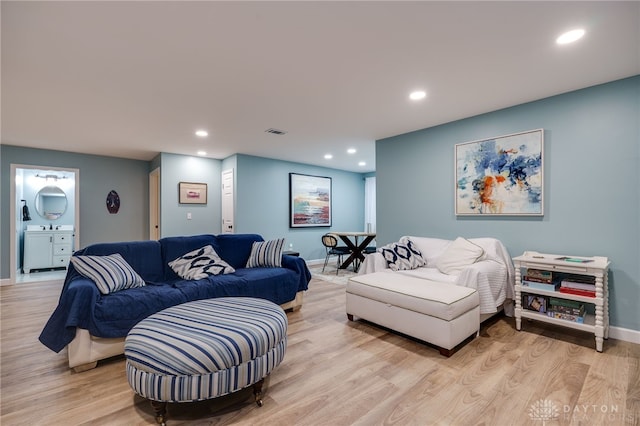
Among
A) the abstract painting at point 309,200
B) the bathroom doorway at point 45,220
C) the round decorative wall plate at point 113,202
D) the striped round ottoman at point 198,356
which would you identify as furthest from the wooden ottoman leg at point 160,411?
the round decorative wall plate at point 113,202

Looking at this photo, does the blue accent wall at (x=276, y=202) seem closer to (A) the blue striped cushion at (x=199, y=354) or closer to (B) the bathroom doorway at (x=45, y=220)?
(B) the bathroom doorway at (x=45, y=220)

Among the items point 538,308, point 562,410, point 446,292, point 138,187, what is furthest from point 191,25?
point 138,187

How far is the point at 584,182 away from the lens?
2.74 m

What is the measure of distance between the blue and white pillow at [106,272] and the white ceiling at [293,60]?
1577 mm

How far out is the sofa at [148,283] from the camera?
210cm

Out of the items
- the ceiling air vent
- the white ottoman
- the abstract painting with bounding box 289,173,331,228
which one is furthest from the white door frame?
the white ottoman

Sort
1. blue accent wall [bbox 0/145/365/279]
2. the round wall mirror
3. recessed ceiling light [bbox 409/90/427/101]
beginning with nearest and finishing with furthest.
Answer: recessed ceiling light [bbox 409/90/427/101]
blue accent wall [bbox 0/145/365/279]
the round wall mirror

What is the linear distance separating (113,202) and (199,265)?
4.21 m

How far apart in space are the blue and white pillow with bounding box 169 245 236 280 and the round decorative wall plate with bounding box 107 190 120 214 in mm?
3932

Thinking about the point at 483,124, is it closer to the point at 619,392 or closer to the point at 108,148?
the point at 619,392

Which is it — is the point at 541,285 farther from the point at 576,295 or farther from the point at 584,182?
the point at 584,182

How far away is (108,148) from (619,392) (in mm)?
6980

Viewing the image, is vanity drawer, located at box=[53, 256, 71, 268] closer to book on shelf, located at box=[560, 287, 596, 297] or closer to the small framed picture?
the small framed picture

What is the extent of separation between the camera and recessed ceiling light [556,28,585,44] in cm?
190
